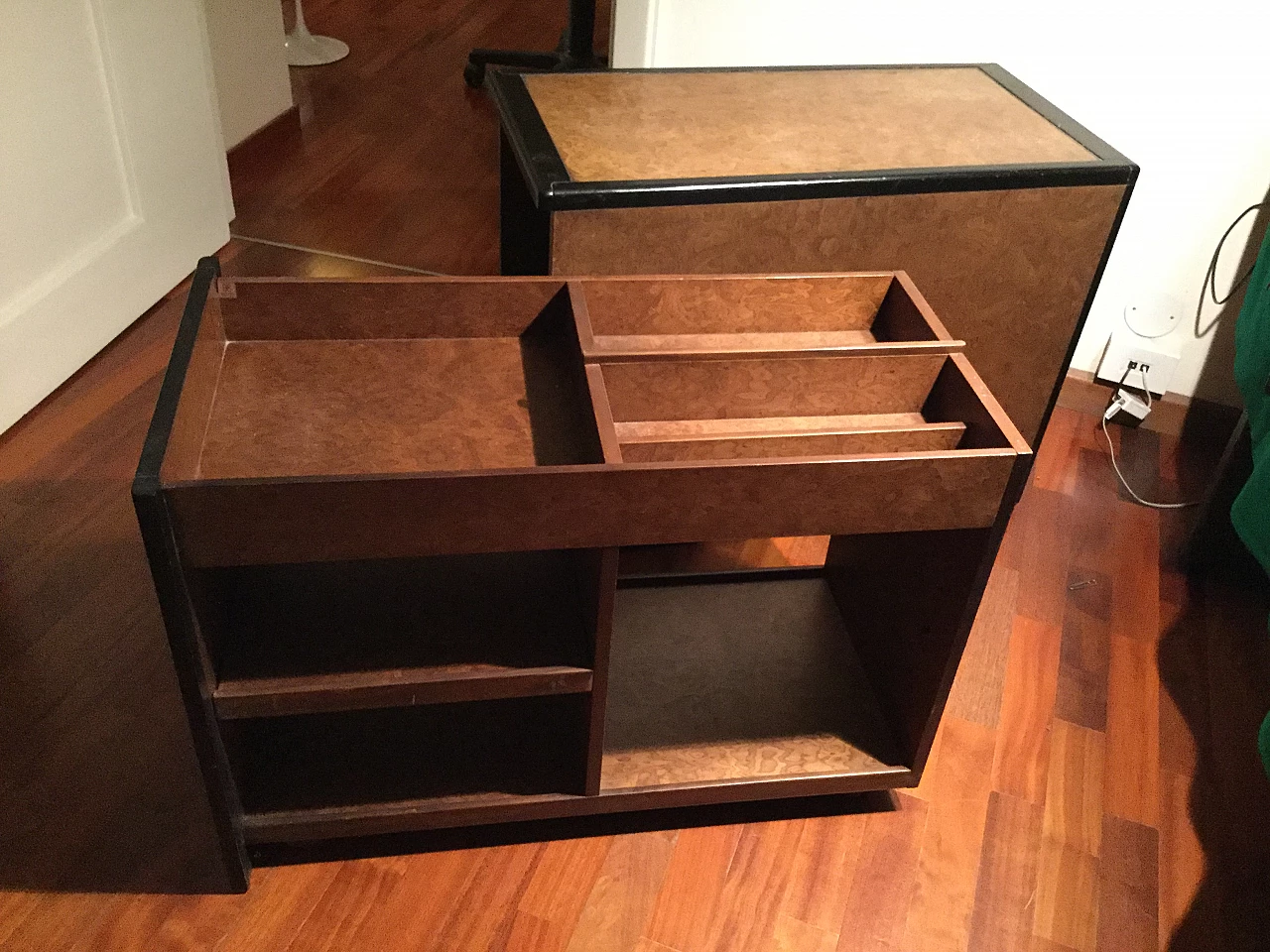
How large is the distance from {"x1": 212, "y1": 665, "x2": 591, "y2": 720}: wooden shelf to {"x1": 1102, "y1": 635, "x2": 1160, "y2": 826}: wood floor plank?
759 mm

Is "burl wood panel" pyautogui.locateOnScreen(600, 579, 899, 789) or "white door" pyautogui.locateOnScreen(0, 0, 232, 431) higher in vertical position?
"white door" pyautogui.locateOnScreen(0, 0, 232, 431)

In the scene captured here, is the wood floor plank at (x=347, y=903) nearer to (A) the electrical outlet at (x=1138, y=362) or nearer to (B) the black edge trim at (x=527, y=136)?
(B) the black edge trim at (x=527, y=136)

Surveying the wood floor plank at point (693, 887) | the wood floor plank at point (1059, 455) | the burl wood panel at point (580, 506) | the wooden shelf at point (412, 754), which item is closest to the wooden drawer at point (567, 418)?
the burl wood panel at point (580, 506)

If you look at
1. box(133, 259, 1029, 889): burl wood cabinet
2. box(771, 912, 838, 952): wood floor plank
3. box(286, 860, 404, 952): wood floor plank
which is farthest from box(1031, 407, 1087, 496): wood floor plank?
box(286, 860, 404, 952): wood floor plank

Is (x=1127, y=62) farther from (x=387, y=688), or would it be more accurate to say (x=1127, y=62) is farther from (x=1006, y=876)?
(x=387, y=688)

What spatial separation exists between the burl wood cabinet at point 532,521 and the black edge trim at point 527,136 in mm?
171

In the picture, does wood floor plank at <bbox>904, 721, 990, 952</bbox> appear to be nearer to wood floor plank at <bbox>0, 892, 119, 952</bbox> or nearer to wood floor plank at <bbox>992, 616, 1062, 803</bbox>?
wood floor plank at <bbox>992, 616, 1062, 803</bbox>

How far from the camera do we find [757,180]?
1397 mm

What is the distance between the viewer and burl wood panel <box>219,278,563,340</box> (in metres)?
1.20

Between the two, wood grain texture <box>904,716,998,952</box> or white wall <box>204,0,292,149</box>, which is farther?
white wall <box>204,0,292,149</box>

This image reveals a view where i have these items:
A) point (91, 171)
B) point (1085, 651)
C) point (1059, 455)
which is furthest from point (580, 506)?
point (91, 171)

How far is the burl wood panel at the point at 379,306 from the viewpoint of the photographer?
1.20 metres

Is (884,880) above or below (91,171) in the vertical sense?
below

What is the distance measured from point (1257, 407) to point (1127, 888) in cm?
71
